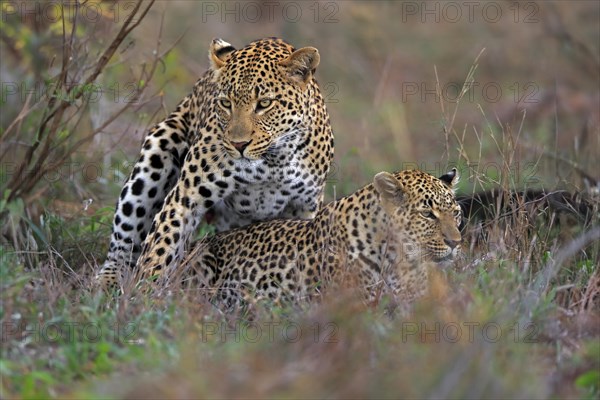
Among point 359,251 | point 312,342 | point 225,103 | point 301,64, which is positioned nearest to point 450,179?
point 359,251

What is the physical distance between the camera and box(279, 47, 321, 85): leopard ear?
791 cm

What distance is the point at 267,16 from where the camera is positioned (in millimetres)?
18469

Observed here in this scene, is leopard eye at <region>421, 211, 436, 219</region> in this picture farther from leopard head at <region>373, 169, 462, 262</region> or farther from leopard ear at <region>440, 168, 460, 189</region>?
leopard ear at <region>440, 168, 460, 189</region>

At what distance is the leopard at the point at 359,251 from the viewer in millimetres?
6973

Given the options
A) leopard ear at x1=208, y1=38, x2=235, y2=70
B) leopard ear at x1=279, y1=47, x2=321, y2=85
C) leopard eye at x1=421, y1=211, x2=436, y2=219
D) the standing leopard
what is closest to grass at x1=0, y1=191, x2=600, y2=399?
leopard eye at x1=421, y1=211, x2=436, y2=219

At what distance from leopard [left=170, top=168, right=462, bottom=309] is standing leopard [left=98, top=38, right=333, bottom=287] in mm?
364

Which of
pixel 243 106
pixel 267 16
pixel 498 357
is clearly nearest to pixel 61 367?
pixel 498 357

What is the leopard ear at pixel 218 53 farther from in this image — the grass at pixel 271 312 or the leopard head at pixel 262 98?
the grass at pixel 271 312

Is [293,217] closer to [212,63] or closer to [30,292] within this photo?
[212,63]

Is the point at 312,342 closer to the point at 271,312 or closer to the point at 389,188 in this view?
the point at 271,312

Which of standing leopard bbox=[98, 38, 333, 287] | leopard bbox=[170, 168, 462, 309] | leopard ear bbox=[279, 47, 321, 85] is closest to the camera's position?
leopard bbox=[170, 168, 462, 309]

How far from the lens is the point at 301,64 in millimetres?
7969

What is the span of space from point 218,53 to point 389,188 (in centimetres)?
204

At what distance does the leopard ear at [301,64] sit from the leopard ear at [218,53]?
0.49 metres
